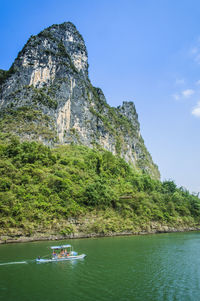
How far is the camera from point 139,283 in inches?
488

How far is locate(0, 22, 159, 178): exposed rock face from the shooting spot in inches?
2355

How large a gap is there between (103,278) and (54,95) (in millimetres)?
61284

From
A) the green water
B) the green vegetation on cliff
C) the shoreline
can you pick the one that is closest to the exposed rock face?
the green vegetation on cliff

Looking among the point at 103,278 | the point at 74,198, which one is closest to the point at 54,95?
the point at 74,198

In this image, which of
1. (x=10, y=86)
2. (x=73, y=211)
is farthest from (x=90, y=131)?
A: (x=73, y=211)

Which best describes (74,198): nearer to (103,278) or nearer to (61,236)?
(61,236)

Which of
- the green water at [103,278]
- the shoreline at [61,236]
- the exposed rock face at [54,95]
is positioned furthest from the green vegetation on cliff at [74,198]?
the green water at [103,278]

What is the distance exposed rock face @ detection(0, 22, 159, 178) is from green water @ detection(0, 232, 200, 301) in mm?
43701

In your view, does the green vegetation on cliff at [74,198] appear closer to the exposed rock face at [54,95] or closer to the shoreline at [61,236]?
the shoreline at [61,236]

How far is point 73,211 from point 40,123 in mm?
33431

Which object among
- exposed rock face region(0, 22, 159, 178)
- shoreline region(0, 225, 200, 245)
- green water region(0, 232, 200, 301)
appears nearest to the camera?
green water region(0, 232, 200, 301)

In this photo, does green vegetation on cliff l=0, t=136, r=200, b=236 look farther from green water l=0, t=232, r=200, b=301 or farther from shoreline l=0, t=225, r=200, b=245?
green water l=0, t=232, r=200, b=301

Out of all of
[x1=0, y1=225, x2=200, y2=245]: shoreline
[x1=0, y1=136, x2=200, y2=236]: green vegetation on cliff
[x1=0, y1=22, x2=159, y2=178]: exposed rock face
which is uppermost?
[x1=0, y1=22, x2=159, y2=178]: exposed rock face

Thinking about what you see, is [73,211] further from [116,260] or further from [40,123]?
[40,123]
